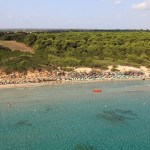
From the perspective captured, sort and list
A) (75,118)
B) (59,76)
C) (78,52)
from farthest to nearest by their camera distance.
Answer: (78,52) → (59,76) → (75,118)

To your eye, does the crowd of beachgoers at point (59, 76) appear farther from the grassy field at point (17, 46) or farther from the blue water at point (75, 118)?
the grassy field at point (17, 46)

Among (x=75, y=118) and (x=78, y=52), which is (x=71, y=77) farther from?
(x=75, y=118)

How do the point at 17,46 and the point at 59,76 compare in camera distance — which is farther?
the point at 17,46

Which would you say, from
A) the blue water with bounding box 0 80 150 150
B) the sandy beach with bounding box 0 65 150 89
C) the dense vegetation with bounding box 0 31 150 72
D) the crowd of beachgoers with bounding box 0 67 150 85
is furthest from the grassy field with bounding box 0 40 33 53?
the blue water with bounding box 0 80 150 150

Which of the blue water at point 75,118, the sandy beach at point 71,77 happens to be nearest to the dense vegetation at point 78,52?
the sandy beach at point 71,77

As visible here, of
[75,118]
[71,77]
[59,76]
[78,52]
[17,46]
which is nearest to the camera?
[75,118]

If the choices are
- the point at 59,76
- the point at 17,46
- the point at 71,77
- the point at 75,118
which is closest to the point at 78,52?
the point at 17,46

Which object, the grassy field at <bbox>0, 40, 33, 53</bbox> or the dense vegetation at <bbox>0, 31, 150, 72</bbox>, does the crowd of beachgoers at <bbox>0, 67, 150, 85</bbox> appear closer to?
the dense vegetation at <bbox>0, 31, 150, 72</bbox>
